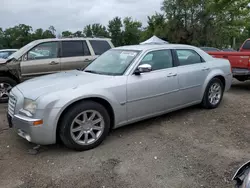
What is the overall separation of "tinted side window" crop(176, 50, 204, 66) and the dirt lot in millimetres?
1231

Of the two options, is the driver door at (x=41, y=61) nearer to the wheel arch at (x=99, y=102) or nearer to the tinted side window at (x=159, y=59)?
the tinted side window at (x=159, y=59)

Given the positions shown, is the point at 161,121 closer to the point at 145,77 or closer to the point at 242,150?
the point at 145,77

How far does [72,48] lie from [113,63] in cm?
320

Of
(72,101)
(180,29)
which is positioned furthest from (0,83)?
(180,29)

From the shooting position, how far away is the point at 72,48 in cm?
739

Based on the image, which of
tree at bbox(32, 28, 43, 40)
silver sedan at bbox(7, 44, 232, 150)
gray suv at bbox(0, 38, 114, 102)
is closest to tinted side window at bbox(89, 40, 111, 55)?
gray suv at bbox(0, 38, 114, 102)

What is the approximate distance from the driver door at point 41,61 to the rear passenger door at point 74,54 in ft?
0.64

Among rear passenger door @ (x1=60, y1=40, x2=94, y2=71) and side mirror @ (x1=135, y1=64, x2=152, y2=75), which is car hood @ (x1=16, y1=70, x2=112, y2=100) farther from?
rear passenger door @ (x1=60, y1=40, x2=94, y2=71)

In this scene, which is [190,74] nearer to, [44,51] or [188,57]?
[188,57]

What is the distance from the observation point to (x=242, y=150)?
148 inches

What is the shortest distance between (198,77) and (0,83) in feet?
16.6

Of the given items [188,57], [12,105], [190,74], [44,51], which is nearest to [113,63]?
[190,74]

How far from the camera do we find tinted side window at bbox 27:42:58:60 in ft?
22.5

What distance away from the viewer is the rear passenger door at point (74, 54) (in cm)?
719
